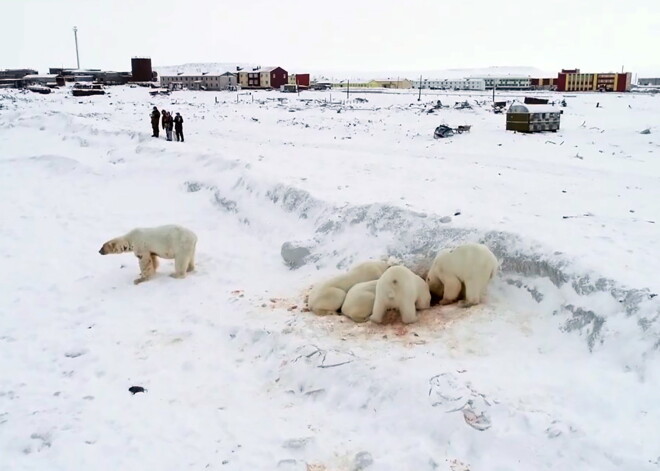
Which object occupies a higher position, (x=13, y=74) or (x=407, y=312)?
(x=13, y=74)

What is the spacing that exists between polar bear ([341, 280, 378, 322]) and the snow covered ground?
0.64 ft

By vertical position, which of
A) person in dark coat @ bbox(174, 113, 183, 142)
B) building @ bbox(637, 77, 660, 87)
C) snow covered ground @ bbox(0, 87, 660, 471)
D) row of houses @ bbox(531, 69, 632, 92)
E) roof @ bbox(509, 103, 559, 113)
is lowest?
snow covered ground @ bbox(0, 87, 660, 471)

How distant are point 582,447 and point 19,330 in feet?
22.9

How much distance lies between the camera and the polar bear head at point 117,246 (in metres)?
9.45

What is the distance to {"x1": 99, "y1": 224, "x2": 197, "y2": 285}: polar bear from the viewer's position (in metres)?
9.37

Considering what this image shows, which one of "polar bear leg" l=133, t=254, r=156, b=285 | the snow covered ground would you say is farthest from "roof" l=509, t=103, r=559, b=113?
"polar bear leg" l=133, t=254, r=156, b=285

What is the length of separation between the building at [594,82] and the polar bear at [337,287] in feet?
311

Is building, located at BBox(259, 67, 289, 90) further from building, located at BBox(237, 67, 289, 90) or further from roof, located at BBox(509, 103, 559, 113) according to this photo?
roof, located at BBox(509, 103, 559, 113)

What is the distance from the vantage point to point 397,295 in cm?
691

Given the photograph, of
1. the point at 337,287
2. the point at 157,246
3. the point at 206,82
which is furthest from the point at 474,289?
the point at 206,82

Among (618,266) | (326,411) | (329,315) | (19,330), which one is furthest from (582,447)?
(19,330)

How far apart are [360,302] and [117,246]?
4575 mm

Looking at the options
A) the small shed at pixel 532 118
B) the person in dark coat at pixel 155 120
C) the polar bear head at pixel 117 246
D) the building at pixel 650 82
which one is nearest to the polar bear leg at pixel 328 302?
the polar bear head at pixel 117 246

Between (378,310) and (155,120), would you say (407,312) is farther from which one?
(155,120)
